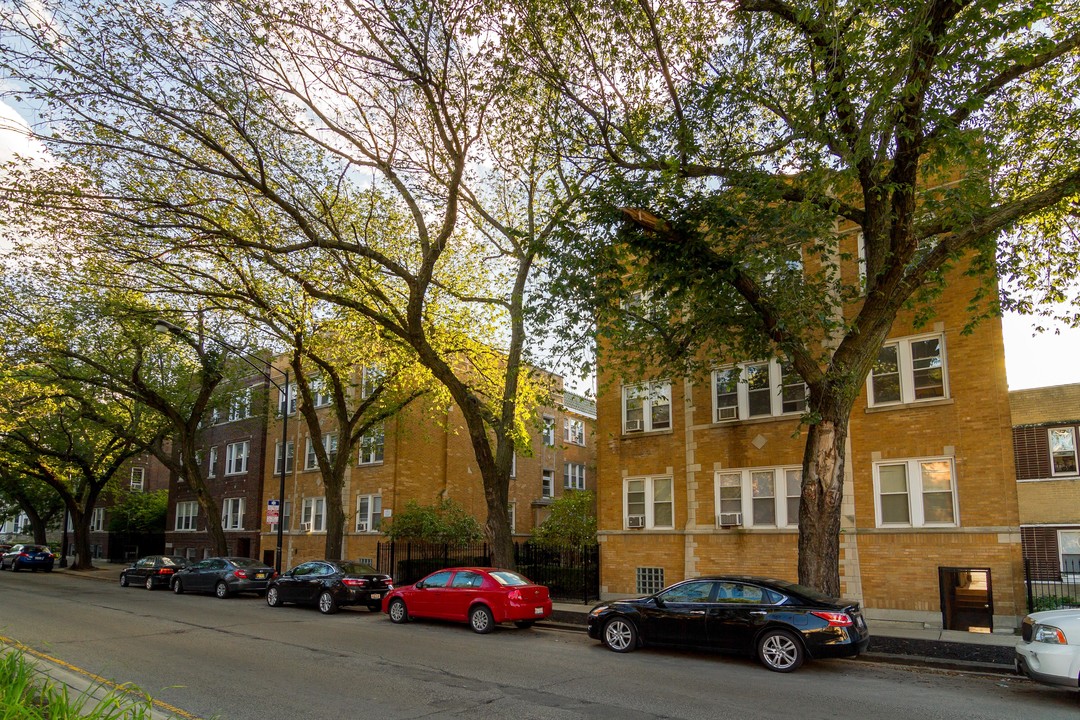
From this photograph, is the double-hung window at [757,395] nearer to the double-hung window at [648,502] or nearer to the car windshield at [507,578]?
the double-hung window at [648,502]

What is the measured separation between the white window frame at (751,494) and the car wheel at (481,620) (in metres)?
8.04

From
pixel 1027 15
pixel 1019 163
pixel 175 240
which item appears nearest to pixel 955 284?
pixel 1019 163

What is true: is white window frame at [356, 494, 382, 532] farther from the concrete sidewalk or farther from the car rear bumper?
the car rear bumper

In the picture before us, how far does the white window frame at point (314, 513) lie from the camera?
110 feet

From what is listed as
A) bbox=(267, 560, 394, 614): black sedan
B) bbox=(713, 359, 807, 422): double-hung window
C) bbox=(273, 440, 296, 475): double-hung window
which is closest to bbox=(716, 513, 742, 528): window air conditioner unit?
bbox=(713, 359, 807, 422): double-hung window

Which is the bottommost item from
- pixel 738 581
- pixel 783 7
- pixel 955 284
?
pixel 738 581

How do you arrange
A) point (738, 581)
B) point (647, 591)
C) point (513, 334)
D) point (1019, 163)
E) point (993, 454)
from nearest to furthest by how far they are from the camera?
point (738, 581), point (1019, 163), point (993, 454), point (513, 334), point (647, 591)

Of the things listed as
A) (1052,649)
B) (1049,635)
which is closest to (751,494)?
(1049,635)

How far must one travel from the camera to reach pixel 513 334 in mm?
18719

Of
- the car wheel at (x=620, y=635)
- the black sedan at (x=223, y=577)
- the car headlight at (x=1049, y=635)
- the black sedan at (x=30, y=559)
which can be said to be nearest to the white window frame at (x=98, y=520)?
the black sedan at (x=30, y=559)

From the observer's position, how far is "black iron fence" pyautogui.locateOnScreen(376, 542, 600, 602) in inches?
878

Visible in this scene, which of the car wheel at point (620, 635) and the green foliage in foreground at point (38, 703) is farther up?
the green foliage in foreground at point (38, 703)

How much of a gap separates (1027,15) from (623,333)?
7.94 m

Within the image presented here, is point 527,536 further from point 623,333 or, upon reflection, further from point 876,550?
point 623,333
